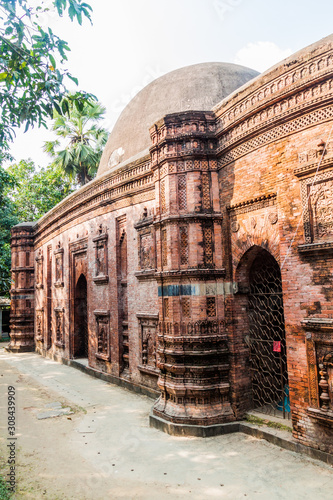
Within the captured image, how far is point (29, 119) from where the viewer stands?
16.0 ft

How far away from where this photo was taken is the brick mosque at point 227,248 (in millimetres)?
5203

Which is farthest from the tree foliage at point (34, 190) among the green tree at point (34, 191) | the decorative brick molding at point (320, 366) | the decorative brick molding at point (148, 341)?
the decorative brick molding at point (320, 366)

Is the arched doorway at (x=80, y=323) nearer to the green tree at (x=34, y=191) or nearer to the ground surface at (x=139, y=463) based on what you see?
the ground surface at (x=139, y=463)

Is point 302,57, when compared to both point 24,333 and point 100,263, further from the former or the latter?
point 24,333

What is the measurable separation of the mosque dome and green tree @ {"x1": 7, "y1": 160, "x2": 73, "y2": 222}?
13349 mm

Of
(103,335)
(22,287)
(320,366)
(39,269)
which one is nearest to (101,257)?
(103,335)

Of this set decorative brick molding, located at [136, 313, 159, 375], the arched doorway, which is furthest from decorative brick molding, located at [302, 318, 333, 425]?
the arched doorway

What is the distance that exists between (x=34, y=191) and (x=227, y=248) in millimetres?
19775

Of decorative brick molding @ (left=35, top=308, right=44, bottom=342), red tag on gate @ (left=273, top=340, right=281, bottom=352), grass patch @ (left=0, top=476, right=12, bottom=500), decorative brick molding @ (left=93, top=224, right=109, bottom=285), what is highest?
decorative brick molding @ (left=93, top=224, right=109, bottom=285)

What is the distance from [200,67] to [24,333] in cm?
1388

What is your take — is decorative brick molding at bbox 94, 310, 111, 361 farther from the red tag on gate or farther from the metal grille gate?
the red tag on gate

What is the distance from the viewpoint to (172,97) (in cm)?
1002

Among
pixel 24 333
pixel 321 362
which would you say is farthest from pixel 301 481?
pixel 24 333

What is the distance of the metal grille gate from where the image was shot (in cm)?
658
